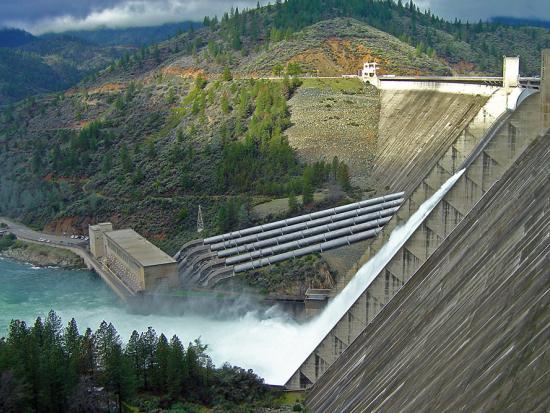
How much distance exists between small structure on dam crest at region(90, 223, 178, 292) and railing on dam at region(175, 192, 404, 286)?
1333mm

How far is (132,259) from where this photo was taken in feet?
140

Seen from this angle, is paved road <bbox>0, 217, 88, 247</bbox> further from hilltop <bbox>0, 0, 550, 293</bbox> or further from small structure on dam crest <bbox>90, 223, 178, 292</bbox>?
small structure on dam crest <bbox>90, 223, 178, 292</bbox>

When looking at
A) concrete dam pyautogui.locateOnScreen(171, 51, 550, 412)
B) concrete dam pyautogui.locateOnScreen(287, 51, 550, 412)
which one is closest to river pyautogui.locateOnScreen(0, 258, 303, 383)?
concrete dam pyautogui.locateOnScreen(171, 51, 550, 412)

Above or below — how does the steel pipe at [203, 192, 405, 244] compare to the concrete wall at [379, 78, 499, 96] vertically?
below

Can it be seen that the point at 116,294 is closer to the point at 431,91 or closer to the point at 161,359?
the point at 161,359

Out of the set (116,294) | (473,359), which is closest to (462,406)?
(473,359)

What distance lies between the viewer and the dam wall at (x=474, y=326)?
8191mm

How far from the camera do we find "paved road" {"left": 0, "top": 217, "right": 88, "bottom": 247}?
56.6m

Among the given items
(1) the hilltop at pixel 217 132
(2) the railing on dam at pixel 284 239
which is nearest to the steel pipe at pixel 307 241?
(2) the railing on dam at pixel 284 239

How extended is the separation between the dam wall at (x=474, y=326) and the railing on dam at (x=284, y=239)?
61.7ft

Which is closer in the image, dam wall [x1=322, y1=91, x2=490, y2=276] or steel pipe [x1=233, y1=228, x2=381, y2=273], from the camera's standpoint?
dam wall [x1=322, y1=91, x2=490, y2=276]

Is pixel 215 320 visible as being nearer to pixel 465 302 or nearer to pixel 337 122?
pixel 465 302

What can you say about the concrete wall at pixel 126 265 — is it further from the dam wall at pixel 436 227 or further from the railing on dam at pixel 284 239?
the dam wall at pixel 436 227

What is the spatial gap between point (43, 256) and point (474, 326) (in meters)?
48.1
